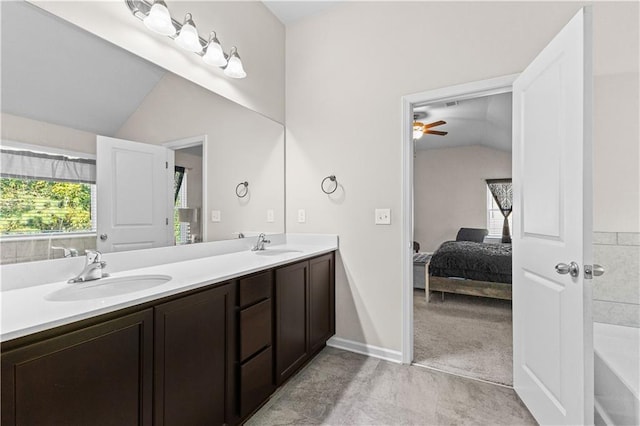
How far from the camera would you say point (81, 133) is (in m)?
1.38

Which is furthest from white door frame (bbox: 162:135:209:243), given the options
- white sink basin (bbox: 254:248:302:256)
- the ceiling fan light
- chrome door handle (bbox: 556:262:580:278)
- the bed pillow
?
the bed pillow

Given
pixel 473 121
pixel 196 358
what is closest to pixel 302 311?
pixel 196 358

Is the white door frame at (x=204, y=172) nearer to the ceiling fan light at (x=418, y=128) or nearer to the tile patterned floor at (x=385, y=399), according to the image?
the tile patterned floor at (x=385, y=399)

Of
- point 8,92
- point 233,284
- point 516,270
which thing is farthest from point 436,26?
point 8,92

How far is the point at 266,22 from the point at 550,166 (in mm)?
2335

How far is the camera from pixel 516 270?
1870 millimetres

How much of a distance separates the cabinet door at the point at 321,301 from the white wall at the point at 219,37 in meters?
1.33

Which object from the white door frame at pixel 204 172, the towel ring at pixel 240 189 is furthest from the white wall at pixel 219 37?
the towel ring at pixel 240 189

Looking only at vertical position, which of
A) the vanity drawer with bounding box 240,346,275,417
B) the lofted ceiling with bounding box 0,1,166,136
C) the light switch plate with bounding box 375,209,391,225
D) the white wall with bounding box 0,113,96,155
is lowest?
the vanity drawer with bounding box 240,346,275,417

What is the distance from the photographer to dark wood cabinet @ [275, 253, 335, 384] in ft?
6.06

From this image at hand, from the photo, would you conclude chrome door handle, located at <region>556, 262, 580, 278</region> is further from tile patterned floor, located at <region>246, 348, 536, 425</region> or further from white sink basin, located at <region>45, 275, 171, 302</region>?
white sink basin, located at <region>45, 275, 171, 302</region>

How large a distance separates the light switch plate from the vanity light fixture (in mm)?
1398

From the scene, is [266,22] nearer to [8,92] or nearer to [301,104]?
[301,104]

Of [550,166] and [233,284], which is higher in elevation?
[550,166]
